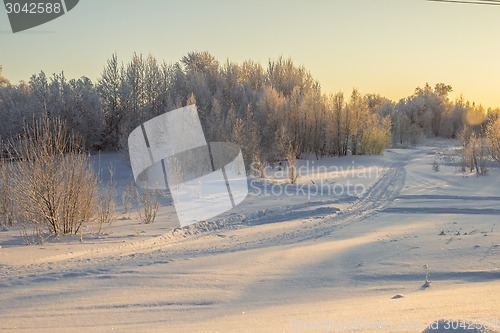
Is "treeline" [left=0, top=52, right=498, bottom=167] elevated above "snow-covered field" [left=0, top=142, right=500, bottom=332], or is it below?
above

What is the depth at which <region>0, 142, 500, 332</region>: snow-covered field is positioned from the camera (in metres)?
3.95

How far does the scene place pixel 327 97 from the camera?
1112 inches

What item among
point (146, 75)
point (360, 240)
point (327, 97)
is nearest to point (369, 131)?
point (327, 97)

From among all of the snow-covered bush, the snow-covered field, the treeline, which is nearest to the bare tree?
the treeline
